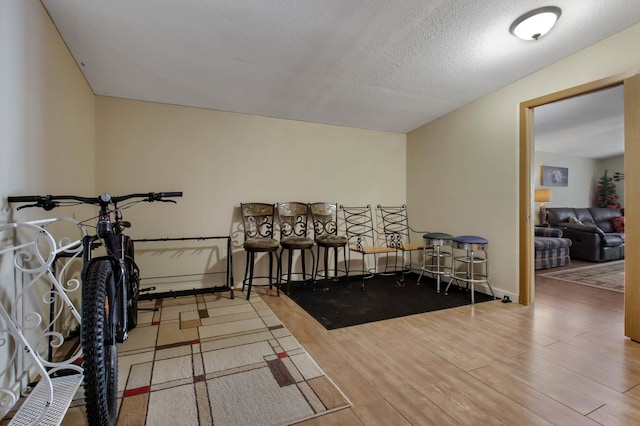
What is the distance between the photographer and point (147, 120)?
126 inches

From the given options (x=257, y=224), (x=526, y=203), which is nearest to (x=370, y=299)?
(x=257, y=224)

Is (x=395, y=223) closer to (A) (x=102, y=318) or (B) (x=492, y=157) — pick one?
(B) (x=492, y=157)

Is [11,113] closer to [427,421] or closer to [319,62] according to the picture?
[319,62]

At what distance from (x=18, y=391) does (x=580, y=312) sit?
404 cm

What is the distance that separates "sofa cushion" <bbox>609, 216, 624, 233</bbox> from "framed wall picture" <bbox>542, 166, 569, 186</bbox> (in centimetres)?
110

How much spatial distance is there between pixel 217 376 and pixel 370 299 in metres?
1.80

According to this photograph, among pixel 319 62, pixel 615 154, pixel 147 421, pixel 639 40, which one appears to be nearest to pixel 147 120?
pixel 319 62

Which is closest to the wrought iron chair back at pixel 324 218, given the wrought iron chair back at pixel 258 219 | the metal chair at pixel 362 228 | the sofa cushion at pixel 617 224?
the metal chair at pixel 362 228

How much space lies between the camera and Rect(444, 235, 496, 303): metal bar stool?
300 cm

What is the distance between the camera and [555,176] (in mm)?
6406

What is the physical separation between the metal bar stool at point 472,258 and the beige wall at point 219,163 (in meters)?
1.43

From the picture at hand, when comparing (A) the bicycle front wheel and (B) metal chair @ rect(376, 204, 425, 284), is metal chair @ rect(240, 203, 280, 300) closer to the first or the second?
(B) metal chair @ rect(376, 204, 425, 284)

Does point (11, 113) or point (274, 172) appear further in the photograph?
point (274, 172)

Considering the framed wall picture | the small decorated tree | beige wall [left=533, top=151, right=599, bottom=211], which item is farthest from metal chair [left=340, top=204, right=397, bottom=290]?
the small decorated tree
